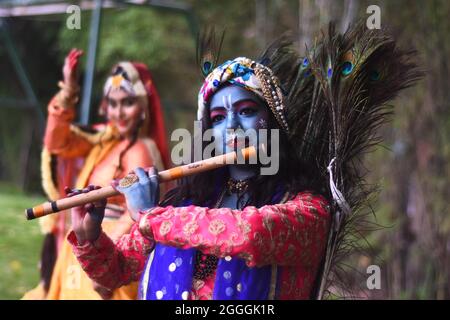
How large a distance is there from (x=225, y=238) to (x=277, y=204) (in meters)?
0.25

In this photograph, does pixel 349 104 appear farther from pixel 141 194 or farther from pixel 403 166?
pixel 403 166

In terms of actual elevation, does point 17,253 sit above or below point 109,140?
below

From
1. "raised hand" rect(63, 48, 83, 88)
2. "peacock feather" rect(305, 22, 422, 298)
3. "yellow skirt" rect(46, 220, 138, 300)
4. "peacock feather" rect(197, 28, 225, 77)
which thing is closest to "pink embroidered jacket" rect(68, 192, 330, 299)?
"peacock feather" rect(305, 22, 422, 298)

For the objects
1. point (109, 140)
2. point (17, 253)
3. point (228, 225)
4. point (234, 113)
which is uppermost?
point (109, 140)

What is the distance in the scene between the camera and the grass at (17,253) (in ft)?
16.9

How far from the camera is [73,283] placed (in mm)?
4051

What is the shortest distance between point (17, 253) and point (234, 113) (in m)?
3.82

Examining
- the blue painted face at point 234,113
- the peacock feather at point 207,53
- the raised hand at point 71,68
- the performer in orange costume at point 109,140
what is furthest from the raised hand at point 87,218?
the raised hand at point 71,68

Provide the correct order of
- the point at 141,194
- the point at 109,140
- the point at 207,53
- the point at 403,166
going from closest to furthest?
the point at 141,194
the point at 207,53
the point at 109,140
the point at 403,166

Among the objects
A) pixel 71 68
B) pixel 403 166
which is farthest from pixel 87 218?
pixel 403 166

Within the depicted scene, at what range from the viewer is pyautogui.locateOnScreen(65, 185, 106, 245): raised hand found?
96.9 inches

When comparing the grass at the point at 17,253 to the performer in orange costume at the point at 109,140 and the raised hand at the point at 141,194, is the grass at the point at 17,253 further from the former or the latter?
the raised hand at the point at 141,194

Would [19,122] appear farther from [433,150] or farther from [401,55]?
[401,55]

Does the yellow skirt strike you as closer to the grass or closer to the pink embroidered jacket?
the grass
